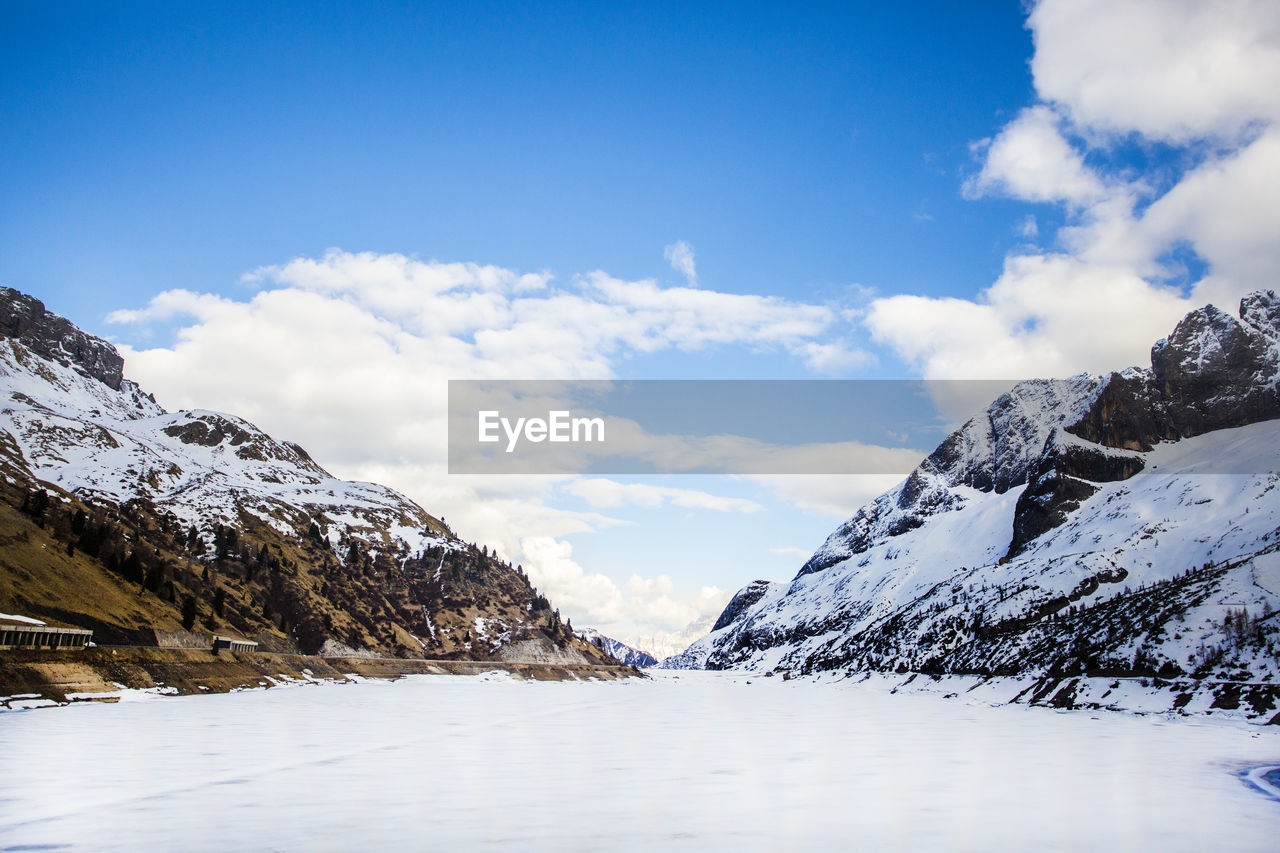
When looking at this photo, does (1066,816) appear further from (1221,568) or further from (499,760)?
(1221,568)

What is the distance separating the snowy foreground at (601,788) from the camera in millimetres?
22750

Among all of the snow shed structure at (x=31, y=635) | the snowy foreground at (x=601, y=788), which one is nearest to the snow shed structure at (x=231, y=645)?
the snow shed structure at (x=31, y=635)

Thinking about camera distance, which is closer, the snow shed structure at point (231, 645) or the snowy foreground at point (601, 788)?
the snowy foreground at point (601, 788)

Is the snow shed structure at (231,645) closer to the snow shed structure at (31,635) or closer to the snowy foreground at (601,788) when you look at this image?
the snow shed structure at (31,635)

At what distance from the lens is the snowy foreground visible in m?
22.8

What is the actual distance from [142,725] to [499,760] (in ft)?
97.7

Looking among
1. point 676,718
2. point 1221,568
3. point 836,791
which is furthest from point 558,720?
point 1221,568

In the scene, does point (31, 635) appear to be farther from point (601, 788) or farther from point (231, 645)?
point (601, 788)

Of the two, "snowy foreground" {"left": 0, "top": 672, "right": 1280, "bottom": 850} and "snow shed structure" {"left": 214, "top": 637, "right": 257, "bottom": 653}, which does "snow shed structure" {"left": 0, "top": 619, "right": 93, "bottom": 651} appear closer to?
"snowy foreground" {"left": 0, "top": 672, "right": 1280, "bottom": 850}

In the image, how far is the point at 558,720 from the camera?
80625 mm

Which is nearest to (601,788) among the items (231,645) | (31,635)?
(31,635)

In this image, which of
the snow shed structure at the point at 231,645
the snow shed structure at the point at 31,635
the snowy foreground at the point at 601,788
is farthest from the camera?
the snow shed structure at the point at 231,645

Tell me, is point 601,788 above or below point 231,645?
above

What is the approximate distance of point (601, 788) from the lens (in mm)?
32594
